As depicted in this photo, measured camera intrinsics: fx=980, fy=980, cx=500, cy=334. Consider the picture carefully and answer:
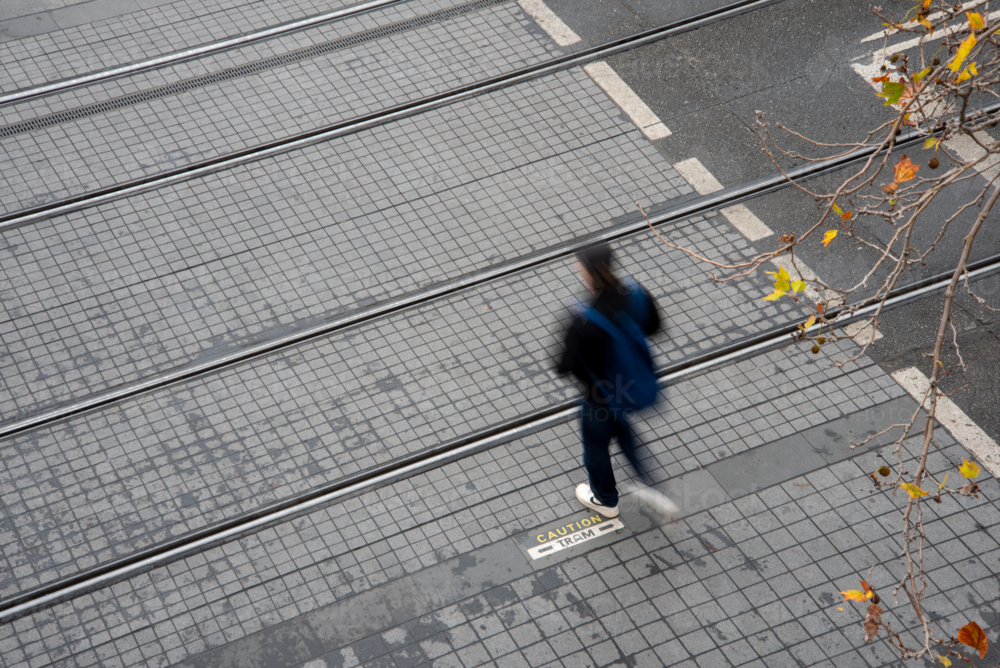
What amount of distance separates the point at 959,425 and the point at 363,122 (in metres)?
5.03

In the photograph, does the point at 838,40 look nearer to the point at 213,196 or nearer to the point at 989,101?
the point at 989,101

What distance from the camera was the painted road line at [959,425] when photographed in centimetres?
577

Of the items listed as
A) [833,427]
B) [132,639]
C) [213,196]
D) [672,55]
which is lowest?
[132,639]

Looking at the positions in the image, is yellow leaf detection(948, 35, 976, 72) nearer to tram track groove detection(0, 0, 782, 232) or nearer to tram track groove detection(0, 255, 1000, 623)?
tram track groove detection(0, 255, 1000, 623)

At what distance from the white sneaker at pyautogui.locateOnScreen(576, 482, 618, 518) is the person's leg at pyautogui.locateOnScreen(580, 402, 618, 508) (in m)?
0.03

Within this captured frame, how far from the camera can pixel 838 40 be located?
8.74 m

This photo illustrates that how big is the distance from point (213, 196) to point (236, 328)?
1.41m

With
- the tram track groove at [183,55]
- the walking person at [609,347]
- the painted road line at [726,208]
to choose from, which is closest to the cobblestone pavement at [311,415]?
the painted road line at [726,208]

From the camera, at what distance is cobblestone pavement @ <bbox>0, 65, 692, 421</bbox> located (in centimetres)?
665

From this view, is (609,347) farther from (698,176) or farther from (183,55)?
(183,55)

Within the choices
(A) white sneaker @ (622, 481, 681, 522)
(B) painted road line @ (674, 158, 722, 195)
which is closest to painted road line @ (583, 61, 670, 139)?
(B) painted road line @ (674, 158, 722, 195)

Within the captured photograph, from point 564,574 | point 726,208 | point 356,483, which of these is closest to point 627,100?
point 726,208

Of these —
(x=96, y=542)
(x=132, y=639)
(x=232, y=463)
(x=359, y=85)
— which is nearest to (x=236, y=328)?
(x=232, y=463)

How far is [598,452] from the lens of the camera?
5.26m
